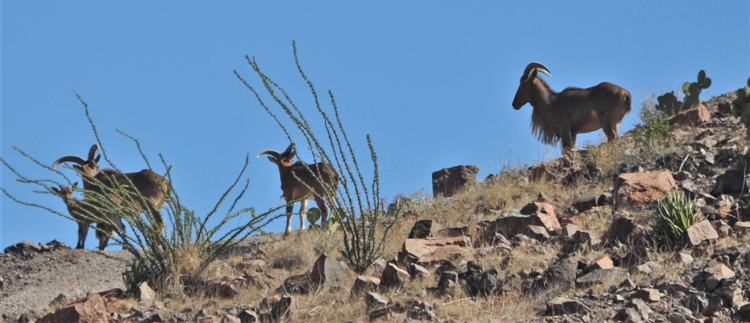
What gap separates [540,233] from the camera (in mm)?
10055

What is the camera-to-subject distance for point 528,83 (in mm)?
17484

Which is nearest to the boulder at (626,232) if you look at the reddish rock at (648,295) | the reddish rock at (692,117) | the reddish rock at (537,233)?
the reddish rock at (537,233)

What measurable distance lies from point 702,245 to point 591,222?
1757 millimetres

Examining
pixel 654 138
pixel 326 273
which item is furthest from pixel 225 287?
pixel 654 138

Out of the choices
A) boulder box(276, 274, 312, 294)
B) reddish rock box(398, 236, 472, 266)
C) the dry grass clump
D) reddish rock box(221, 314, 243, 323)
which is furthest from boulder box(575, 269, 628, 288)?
the dry grass clump

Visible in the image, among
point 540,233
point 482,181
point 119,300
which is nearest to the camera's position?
point 119,300

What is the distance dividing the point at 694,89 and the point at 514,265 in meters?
8.80

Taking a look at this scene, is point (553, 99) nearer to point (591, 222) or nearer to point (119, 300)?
point (591, 222)

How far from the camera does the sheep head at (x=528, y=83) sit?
57.2 feet

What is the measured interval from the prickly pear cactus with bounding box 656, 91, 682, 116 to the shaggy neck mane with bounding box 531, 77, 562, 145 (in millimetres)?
1722

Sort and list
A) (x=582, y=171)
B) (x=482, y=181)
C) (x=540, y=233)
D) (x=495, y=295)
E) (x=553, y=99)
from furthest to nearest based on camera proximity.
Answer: (x=553, y=99) → (x=482, y=181) → (x=582, y=171) → (x=540, y=233) → (x=495, y=295)

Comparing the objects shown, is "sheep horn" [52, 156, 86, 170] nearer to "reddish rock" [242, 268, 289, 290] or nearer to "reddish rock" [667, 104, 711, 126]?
"reddish rock" [242, 268, 289, 290]

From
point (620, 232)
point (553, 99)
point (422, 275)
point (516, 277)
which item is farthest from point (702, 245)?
point (553, 99)

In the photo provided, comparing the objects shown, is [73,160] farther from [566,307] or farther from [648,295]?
[648,295]
